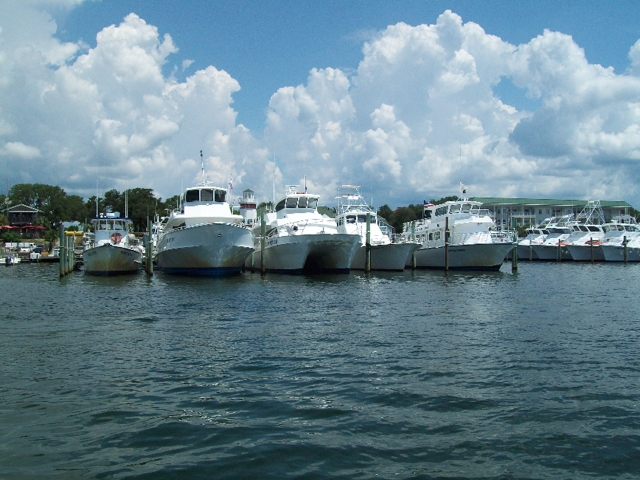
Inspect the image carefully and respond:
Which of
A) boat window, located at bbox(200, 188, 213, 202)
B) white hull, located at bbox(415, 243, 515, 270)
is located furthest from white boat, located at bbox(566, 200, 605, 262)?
boat window, located at bbox(200, 188, 213, 202)

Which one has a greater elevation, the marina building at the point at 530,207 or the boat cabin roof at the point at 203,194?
the marina building at the point at 530,207

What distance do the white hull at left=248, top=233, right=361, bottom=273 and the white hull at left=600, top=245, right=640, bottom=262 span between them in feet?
146

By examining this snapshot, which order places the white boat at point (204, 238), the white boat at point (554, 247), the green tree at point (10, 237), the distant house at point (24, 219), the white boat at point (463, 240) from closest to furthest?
the white boat at point (204, 238) < the white boat at point (463, 240) < the white boat at point (554, 247) < the green tree at point (10, 237) < the distant house at point (24, 219)

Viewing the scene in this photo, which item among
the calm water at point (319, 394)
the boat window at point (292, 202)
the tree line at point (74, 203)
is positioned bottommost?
the calm water at point (319, 394)

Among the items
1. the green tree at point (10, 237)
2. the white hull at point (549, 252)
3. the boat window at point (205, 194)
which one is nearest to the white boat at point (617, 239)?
the white hull at point (549, 252)

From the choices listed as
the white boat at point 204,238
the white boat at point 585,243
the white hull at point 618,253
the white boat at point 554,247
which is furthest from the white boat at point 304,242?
the white boat at point 554,247

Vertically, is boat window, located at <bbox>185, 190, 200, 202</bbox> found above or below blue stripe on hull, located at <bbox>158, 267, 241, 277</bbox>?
above

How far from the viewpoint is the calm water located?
7789 millimetres

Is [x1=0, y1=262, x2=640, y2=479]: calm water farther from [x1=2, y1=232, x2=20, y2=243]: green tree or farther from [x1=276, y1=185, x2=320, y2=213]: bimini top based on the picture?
[x1=2, y1=232, x2=20, y2=243]: green tree

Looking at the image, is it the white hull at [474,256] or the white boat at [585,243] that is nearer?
the white hull at [474,256]

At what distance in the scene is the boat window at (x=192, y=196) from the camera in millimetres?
42281

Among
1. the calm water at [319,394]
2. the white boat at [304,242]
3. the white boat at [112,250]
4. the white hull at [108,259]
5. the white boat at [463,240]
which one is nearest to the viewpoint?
the calm water at [319,394]

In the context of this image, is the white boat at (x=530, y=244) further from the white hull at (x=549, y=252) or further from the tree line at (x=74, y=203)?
the tree line at (x=74, y=203)

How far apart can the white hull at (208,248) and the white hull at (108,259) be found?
329cm
